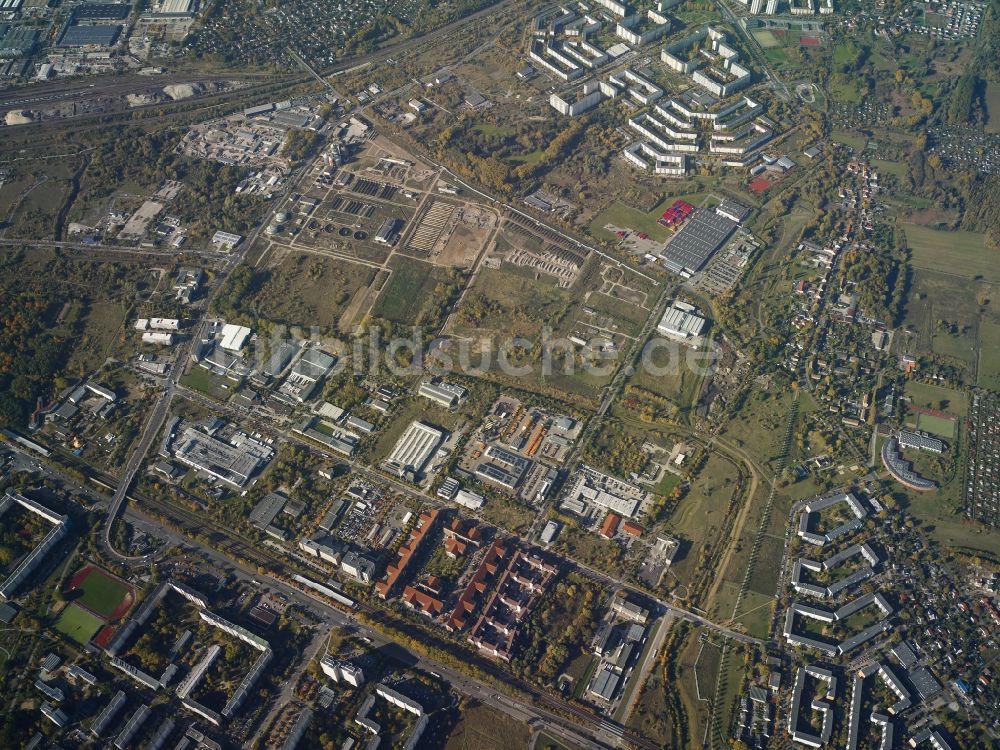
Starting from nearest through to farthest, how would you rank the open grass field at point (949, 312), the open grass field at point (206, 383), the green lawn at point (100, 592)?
1. the green lawn at point (100, 592)
2. the open grass field at point (206, 383)
3. the open grass field at point (949, 312)

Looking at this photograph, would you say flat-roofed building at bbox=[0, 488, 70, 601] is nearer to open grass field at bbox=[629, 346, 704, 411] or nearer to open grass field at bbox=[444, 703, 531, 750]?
open grass field at bbox=[444, 703, 531, 750]

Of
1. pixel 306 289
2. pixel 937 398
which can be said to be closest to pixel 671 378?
pixel 937 398

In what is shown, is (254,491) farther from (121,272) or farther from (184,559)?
(121,272)

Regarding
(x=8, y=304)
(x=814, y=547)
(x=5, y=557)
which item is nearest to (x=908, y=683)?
(x=814, y=547)

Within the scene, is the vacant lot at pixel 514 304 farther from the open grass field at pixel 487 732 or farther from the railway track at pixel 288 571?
the open grass field at pixel 487 732

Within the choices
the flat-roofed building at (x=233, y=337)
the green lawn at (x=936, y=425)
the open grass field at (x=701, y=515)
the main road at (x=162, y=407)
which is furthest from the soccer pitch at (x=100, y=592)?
the green lawn at (x=936, y=425)

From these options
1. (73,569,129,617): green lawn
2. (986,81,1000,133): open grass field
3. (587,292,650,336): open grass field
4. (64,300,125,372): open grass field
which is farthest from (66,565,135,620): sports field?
(986,81,1000,133): open grass field
